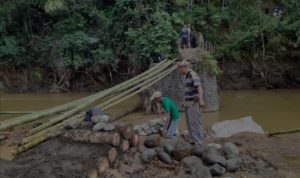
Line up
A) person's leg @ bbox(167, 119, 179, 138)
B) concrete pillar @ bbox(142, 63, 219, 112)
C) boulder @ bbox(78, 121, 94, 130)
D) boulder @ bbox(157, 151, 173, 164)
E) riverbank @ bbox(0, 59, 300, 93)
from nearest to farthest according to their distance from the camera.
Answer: boulder @ bbox(157, 151, 173, 164), boulder @ bbox(78, 121, 94, 130), person's leg @ bbox(167, 119, 179, 138), concrete pillar @ bbox(142, 63, 219, 112), riverbank @ bbox(0, 59, 300, 93)

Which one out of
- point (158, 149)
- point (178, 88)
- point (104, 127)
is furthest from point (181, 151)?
point (178, 88)

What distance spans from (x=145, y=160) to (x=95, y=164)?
0.78 metres

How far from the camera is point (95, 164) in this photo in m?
6.25

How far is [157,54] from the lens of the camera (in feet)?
54.2

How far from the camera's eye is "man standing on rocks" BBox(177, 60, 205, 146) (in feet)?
22.7

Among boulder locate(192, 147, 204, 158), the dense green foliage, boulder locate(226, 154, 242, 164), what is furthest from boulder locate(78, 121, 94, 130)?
the dense green foliage

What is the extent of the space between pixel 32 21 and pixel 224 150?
1577 centimetres

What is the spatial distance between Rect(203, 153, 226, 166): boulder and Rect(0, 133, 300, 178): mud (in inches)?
7.3

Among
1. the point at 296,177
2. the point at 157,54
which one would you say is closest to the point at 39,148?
the point at 296,177

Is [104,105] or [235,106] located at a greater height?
[104,105]

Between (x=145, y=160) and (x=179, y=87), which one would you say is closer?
(x=145, y=160)

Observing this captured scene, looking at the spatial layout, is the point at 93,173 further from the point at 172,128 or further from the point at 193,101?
the point at 172,128

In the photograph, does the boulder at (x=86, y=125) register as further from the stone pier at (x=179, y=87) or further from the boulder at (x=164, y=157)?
the stone pier at (x=179, y=87)

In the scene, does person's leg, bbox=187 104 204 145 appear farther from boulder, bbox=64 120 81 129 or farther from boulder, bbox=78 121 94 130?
boulder, bbox=64 120 81 129
